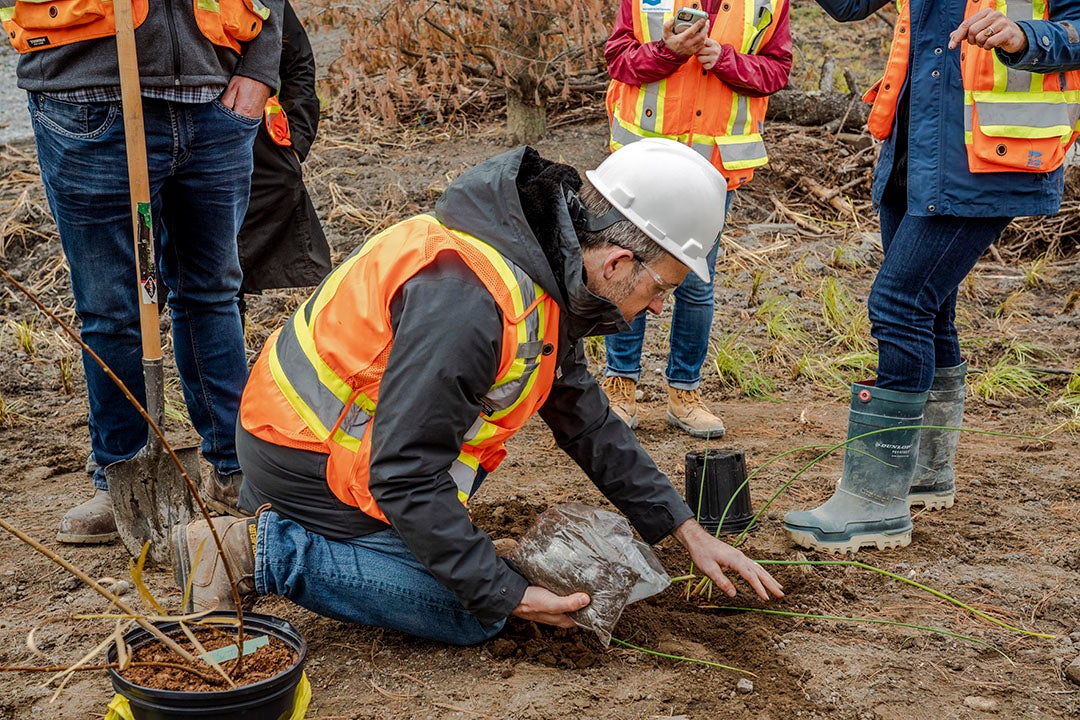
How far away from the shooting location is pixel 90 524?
3.12 meters

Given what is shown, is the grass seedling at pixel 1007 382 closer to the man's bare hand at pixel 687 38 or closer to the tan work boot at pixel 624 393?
the tan work boot at pixel 624 393

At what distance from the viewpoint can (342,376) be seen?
234 centimetres

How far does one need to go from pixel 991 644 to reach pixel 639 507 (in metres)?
0.94

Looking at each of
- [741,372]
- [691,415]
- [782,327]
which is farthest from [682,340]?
[782,327]

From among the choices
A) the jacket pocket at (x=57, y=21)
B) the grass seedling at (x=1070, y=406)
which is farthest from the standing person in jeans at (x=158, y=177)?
the grass seedling at (x=1070, y=406)

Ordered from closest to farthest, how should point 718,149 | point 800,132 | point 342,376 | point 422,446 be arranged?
point 422,446 → point 342,376 → point 718,149 → point 800,132

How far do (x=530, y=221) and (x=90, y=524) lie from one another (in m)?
1.75

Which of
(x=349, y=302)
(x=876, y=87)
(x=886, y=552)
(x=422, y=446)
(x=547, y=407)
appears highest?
(x=876, y=87)

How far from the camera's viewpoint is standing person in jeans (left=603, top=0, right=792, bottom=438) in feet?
12.8

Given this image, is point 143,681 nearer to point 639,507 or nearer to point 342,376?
point 342,376

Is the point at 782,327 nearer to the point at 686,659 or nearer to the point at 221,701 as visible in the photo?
the point at 686,659

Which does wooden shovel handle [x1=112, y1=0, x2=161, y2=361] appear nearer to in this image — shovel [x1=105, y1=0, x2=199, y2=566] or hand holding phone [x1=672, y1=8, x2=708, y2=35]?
shovel [x1=105, y1=0, x2=199, y2=566]

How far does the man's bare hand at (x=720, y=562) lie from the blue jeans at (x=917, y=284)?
0.76m

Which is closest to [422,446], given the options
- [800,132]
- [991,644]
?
[991,644]
